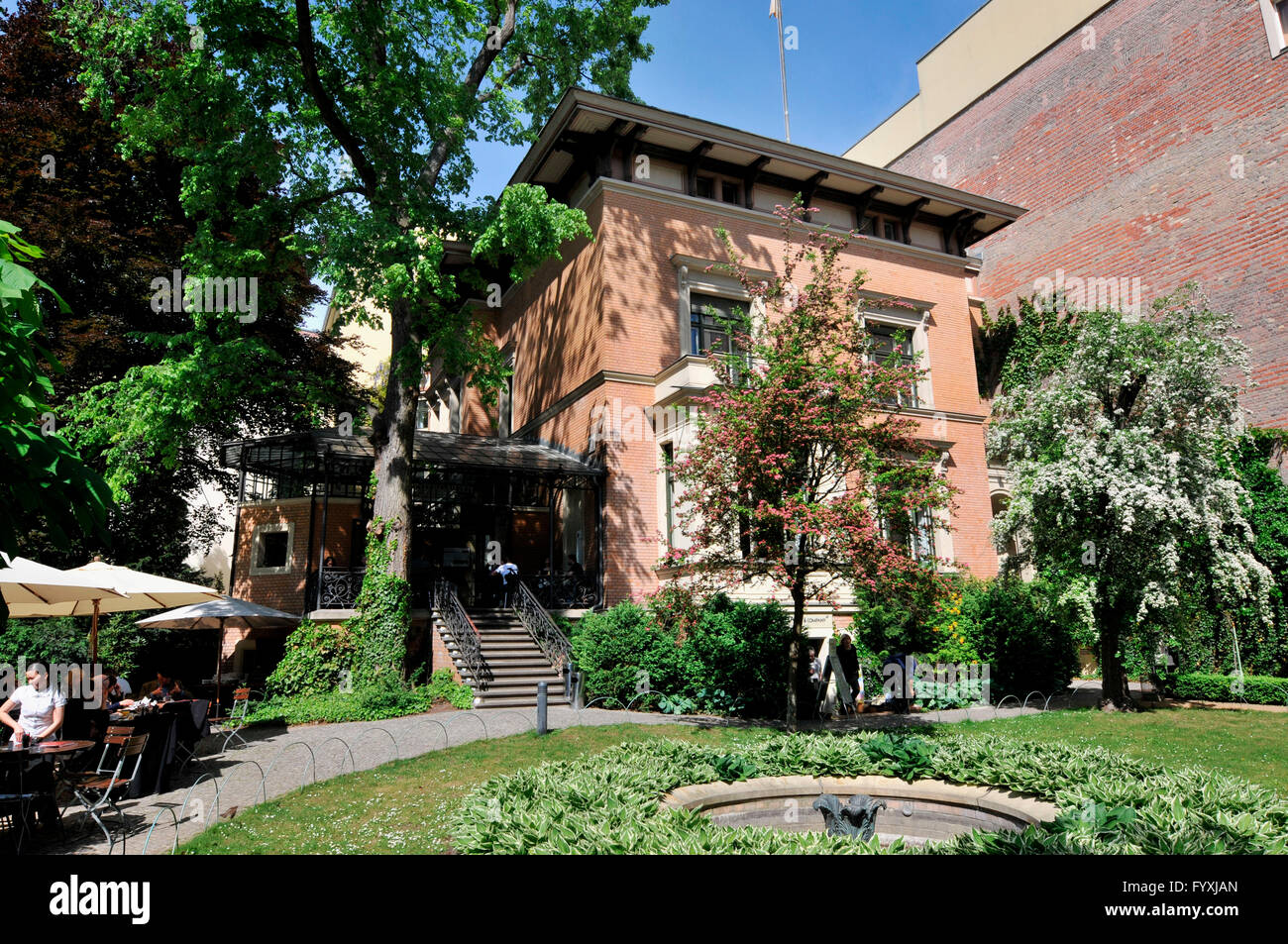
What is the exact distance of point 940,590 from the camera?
1207 cm

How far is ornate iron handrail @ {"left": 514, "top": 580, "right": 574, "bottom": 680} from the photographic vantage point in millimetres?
16531

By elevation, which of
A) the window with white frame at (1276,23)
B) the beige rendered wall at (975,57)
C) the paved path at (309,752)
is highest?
the beige rendered wall at (975,57)

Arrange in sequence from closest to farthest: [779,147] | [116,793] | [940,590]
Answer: [116,793] < [940,590] < [779,147]

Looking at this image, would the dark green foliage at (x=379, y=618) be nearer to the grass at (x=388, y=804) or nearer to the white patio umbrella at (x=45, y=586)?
the white patio umbrella at (x=45, y=586)

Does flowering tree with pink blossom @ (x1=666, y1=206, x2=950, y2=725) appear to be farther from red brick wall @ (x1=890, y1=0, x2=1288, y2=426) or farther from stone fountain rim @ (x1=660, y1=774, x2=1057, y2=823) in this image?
red brick wall @ (x1=890, y1=0, x2=1288, y2=426)

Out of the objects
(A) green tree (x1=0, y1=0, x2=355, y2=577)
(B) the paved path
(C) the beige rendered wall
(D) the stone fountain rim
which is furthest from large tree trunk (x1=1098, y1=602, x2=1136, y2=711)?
(C) the beige rendered wall

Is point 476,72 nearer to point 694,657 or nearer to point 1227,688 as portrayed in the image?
point 694,657

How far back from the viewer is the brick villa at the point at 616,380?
19.2 m

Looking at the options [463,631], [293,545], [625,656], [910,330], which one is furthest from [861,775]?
[293,545]

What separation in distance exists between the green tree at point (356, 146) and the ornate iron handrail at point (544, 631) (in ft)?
10.1

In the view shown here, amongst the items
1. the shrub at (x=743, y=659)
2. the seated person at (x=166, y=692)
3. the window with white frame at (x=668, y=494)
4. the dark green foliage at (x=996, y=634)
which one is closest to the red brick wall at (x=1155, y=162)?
the dark green foliage at (x=996, y=634)

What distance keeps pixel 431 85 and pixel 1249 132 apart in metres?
23.6
